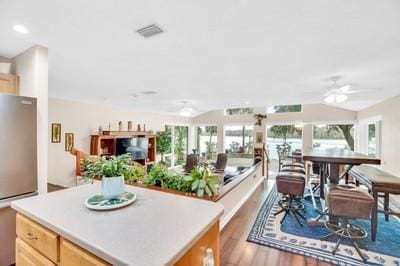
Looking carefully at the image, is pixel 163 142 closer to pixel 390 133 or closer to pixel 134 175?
pixel 134 175

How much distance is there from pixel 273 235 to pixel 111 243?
9.06ft

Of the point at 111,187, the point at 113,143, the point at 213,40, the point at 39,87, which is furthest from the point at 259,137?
the point at 111,187

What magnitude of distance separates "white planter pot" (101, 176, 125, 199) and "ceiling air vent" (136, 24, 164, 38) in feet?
4.96

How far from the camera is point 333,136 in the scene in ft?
24.7

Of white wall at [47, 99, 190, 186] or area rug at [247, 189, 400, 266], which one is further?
white wall at [47, 99, 190, 186]

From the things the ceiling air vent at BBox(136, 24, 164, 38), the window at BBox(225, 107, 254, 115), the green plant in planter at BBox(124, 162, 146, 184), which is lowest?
the green plant in planter at BBox(124, 162, 146, 184)

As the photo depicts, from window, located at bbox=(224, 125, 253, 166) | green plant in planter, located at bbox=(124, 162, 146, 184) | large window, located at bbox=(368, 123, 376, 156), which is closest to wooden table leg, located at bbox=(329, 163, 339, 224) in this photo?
green plant in planter, located at bbox=(124, 162, 146, 184)

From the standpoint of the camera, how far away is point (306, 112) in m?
7.67

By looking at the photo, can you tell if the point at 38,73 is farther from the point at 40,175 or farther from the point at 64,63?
the point at 40,175

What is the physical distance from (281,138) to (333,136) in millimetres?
1788

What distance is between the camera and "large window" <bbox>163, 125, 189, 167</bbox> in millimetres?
9186

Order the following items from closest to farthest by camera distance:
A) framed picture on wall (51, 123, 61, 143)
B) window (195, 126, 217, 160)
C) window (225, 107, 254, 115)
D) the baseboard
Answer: the baseboard < framed picture on wall (51, 123, 61, 143) < window (225, 107, 254, 115) < window (195, 126, 217, 160)

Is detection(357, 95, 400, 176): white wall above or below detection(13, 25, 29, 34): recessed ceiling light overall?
below

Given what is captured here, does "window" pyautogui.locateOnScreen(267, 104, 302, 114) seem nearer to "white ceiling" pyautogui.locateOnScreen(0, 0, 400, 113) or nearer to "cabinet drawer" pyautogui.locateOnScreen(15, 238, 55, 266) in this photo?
"white ceiling" pyautogui.locateOnScreen(0, 0, 400, 113)
